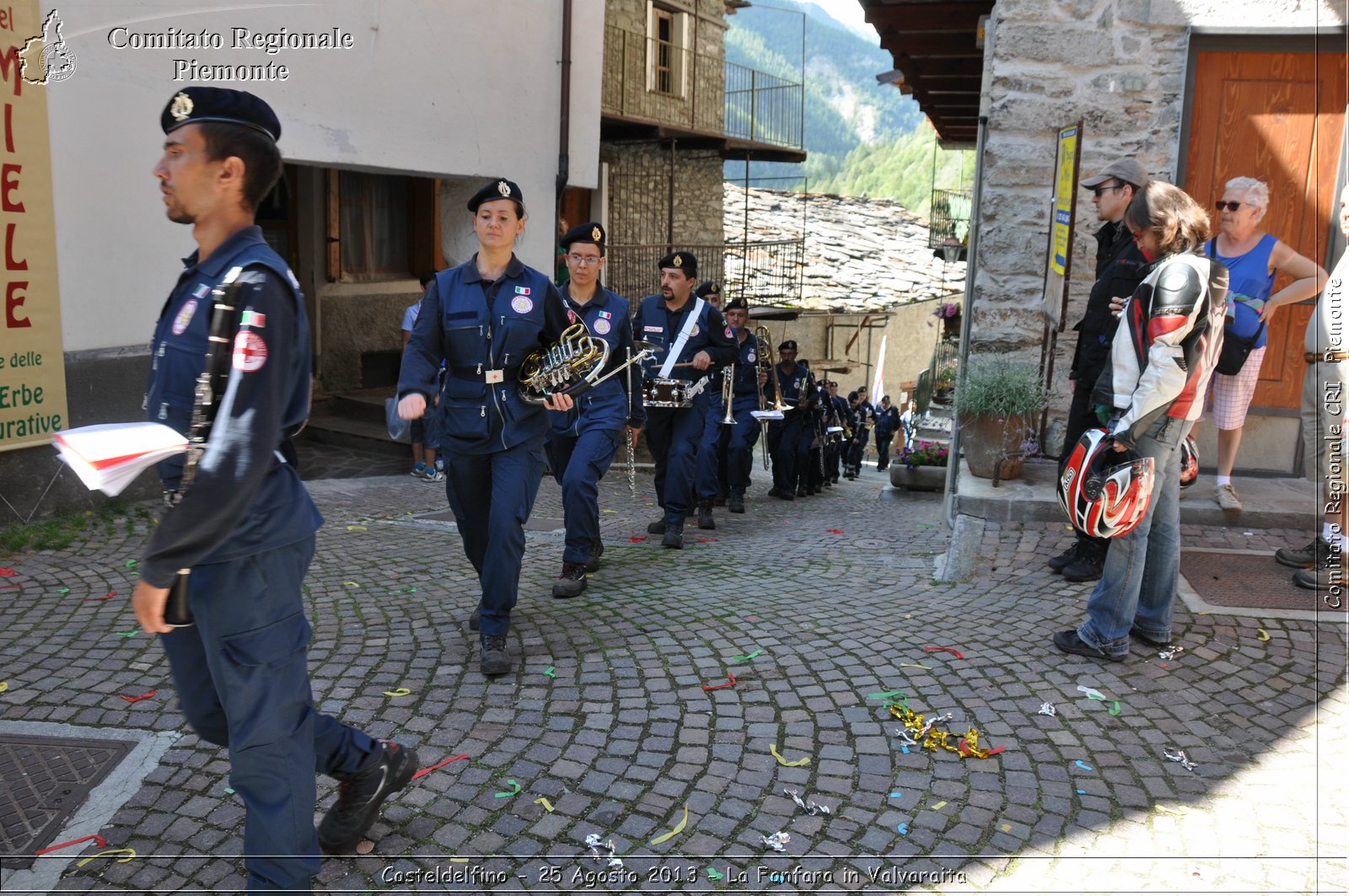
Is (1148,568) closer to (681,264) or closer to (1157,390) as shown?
(1157,390)

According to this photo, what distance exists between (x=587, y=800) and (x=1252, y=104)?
6.27 m

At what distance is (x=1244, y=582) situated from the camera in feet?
18.4

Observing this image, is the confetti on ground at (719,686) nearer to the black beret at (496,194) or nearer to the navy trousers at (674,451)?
the black beret at (496,194)

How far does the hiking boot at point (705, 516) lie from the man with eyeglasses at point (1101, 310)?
3.14 meters

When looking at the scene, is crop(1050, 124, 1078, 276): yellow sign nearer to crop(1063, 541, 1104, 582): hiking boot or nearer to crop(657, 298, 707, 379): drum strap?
crop(1063, 541, 1104, 582): hiking boot

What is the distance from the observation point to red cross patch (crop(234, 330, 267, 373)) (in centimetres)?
262

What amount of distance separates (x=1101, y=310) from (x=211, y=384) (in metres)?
4.57

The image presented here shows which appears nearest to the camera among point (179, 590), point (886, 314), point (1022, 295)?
point (179, 590)

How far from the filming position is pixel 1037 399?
7.07m

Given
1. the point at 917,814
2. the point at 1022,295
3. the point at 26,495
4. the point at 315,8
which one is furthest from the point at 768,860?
the point at 315,8

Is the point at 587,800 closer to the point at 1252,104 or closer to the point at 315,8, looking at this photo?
the point at 1252,104

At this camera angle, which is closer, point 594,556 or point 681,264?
point 594,556
